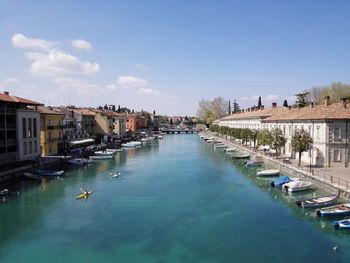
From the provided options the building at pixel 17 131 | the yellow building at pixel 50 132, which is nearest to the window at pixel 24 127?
the building at pixel 17 131

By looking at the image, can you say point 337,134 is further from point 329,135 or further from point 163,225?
point 163,225

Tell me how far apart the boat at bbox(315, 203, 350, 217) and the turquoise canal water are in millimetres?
874

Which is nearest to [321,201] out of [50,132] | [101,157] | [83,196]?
[83,196]

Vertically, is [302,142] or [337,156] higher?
[302,142]

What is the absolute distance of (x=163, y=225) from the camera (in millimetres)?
28125

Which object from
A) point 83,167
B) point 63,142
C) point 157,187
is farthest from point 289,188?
point 63,142

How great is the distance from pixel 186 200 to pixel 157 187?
7.79m

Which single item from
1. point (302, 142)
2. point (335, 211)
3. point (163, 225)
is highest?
point (302, 142)

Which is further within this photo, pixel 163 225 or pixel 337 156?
pixel 337 156

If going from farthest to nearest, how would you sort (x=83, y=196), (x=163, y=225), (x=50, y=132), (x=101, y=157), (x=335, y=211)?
1. (x=101, y=157)
2. (x=50, y=132)
3. (x=83, y=196)
4. (x=335, y=211)
5. (x=163, y=225)

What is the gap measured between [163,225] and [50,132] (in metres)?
45.0

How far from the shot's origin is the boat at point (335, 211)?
28.6 metres

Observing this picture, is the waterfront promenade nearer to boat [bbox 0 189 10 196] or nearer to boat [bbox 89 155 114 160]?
boat [bbox 0 189 10 196]

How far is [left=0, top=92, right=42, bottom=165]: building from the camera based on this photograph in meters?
48.2
